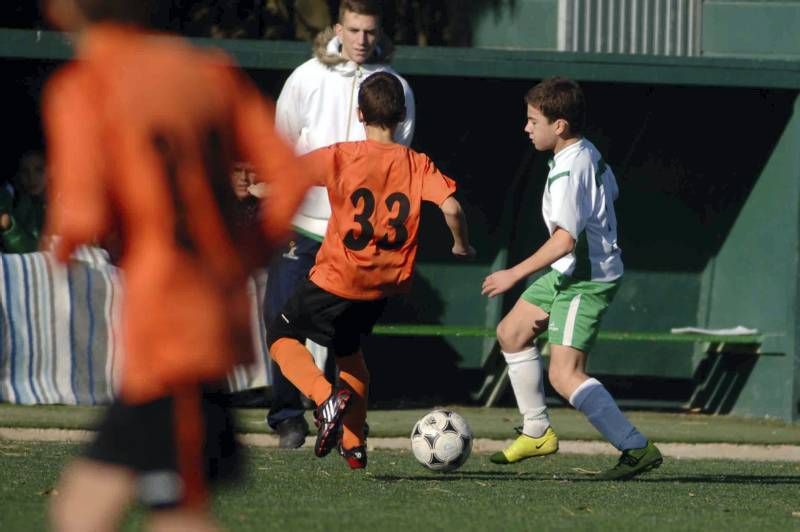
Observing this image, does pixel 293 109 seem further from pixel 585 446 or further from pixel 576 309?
pixel 585 446

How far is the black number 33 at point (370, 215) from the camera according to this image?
25.5 ft

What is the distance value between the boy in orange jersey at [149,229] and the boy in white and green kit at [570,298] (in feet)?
13.9

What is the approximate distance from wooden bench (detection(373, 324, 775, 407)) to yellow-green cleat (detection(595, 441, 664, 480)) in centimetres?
430

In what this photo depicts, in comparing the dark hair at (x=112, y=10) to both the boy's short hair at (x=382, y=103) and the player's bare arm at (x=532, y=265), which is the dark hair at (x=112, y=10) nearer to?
the player's bare arm at (x=532, y=265)

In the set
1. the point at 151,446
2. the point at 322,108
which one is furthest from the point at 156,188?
the point at 322,108

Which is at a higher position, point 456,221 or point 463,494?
point 456,221

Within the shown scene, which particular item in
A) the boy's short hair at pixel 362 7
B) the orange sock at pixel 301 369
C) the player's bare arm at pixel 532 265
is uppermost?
the boy's short hair at pixel 362 7

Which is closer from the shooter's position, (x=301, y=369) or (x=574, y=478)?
(x=301, y=369)

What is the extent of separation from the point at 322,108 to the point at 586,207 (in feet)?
5.04

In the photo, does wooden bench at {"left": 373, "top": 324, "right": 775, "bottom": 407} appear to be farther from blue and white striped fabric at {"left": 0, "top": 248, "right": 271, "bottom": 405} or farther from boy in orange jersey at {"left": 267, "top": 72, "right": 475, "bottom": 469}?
boy in orange jersey at {"left": 267, "top": 72, "right": 475, "bottom": 469}

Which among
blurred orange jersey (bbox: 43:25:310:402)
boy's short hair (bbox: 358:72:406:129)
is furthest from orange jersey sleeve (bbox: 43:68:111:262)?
boy's short hair (bbox: 358:72:406:129)

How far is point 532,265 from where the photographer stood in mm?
7715

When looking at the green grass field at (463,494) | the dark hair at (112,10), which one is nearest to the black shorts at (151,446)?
the green grass field at (463,494)

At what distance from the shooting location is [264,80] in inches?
505
